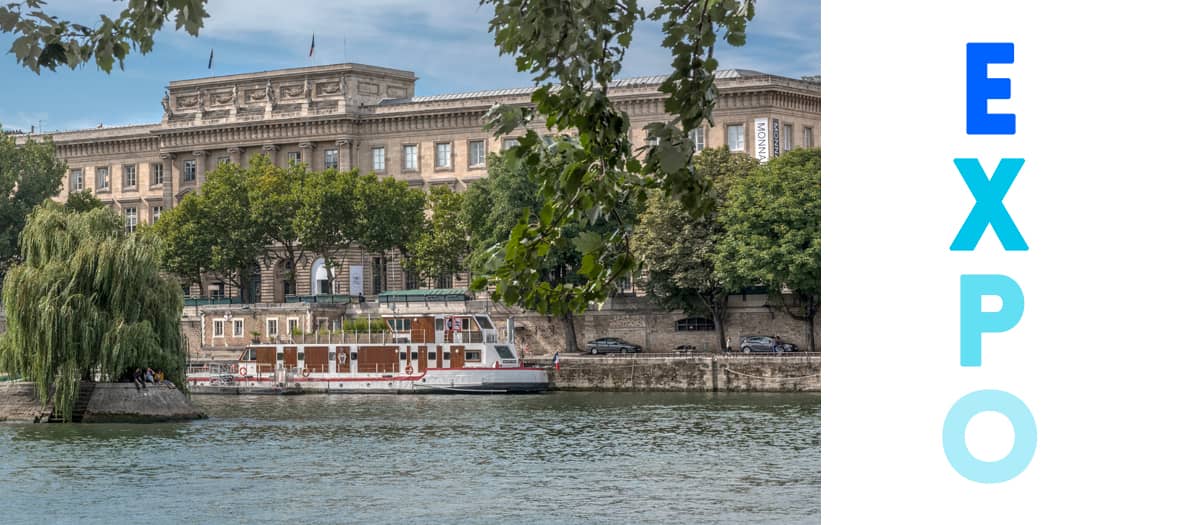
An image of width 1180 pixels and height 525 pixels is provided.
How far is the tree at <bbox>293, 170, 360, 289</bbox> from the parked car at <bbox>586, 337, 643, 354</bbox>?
1545 cm

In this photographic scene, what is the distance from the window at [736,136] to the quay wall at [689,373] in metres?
23.0

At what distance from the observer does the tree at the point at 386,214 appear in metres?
84.8

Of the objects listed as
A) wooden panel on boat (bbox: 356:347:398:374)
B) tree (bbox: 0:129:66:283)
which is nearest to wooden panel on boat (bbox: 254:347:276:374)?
wooden panel on boat (bbox: 356:347:398:374)

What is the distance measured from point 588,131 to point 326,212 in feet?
255

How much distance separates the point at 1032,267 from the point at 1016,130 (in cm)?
51

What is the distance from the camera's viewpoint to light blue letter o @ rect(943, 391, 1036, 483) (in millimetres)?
6555

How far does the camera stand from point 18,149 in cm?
8856

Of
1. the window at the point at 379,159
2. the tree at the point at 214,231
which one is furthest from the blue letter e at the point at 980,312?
the window at the point at 379,159

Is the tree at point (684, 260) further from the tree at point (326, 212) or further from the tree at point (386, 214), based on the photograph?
the tree at point (326, 212)

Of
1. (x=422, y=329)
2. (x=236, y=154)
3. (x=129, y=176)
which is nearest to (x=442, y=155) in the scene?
(x=236, y=154)

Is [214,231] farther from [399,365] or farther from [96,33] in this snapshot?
[96,33]

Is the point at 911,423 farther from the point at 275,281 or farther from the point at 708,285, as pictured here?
the point at 275,281

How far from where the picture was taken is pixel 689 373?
213ft

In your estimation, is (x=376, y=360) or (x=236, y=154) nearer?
(x=376, y=360)
